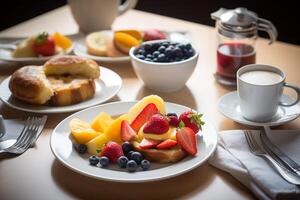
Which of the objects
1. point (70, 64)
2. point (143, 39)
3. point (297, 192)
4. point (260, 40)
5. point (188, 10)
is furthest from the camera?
point (188, 10)

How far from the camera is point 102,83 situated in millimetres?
1509

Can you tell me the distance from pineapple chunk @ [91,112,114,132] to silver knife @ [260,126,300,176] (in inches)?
14.2

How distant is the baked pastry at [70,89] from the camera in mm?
1367

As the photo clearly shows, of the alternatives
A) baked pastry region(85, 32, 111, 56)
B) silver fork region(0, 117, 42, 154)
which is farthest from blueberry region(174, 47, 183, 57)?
silver fork region(0, 117, 42, 154)

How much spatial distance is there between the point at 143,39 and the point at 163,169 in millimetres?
707

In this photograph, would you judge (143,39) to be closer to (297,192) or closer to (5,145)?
(5,145)

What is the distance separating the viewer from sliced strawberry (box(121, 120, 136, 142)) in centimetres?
111

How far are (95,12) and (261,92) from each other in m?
0.86

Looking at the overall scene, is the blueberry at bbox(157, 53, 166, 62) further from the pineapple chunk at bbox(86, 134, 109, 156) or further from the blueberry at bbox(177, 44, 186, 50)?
the pineapple chunk at bbox(86, 134, 109, 156)

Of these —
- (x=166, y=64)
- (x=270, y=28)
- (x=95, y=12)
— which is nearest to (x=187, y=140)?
(x=166, y=64)

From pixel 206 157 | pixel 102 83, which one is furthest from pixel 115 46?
pixel 206 157

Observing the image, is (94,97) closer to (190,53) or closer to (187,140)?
(190,53)

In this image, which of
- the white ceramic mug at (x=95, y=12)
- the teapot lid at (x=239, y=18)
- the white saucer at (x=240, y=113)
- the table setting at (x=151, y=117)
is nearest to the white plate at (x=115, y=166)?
the table setting at (x=151, y=117)

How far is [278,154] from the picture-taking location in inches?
43.1
